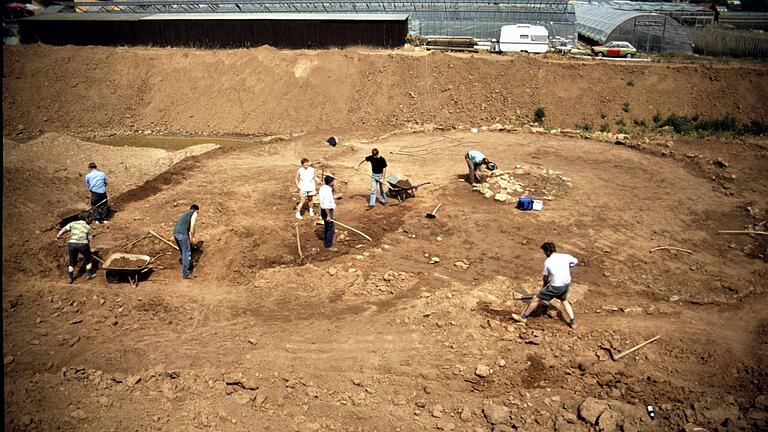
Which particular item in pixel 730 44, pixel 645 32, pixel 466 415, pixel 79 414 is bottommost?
pixel 466 415

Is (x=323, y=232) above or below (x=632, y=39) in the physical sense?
below

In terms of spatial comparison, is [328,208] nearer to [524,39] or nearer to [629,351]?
[629,351]

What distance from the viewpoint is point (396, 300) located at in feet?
36.7

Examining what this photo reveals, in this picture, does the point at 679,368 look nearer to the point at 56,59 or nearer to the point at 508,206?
the point at 508,206

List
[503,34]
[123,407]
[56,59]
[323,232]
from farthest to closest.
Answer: [503,34]
[56,59]
[323,232]
[123,407]

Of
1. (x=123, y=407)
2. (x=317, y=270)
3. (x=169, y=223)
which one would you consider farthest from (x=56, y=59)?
(x=123, y=407)

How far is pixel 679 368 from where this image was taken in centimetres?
903

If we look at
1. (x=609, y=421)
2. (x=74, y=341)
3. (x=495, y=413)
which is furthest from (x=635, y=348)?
(x=74, y=341)

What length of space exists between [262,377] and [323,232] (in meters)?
5.53

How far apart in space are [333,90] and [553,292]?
807 inches

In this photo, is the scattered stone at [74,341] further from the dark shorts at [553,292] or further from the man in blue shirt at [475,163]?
the man in blue shirt at [475,163]

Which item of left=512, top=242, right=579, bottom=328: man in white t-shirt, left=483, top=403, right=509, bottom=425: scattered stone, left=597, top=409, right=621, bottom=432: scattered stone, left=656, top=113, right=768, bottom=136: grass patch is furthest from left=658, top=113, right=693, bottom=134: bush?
left=483, top=403, right=509, bottom=425: scattered stone

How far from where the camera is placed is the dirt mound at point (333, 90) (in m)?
25.3

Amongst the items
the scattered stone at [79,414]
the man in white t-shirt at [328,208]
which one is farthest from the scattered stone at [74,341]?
the man in white t-shirt at [328,208]
